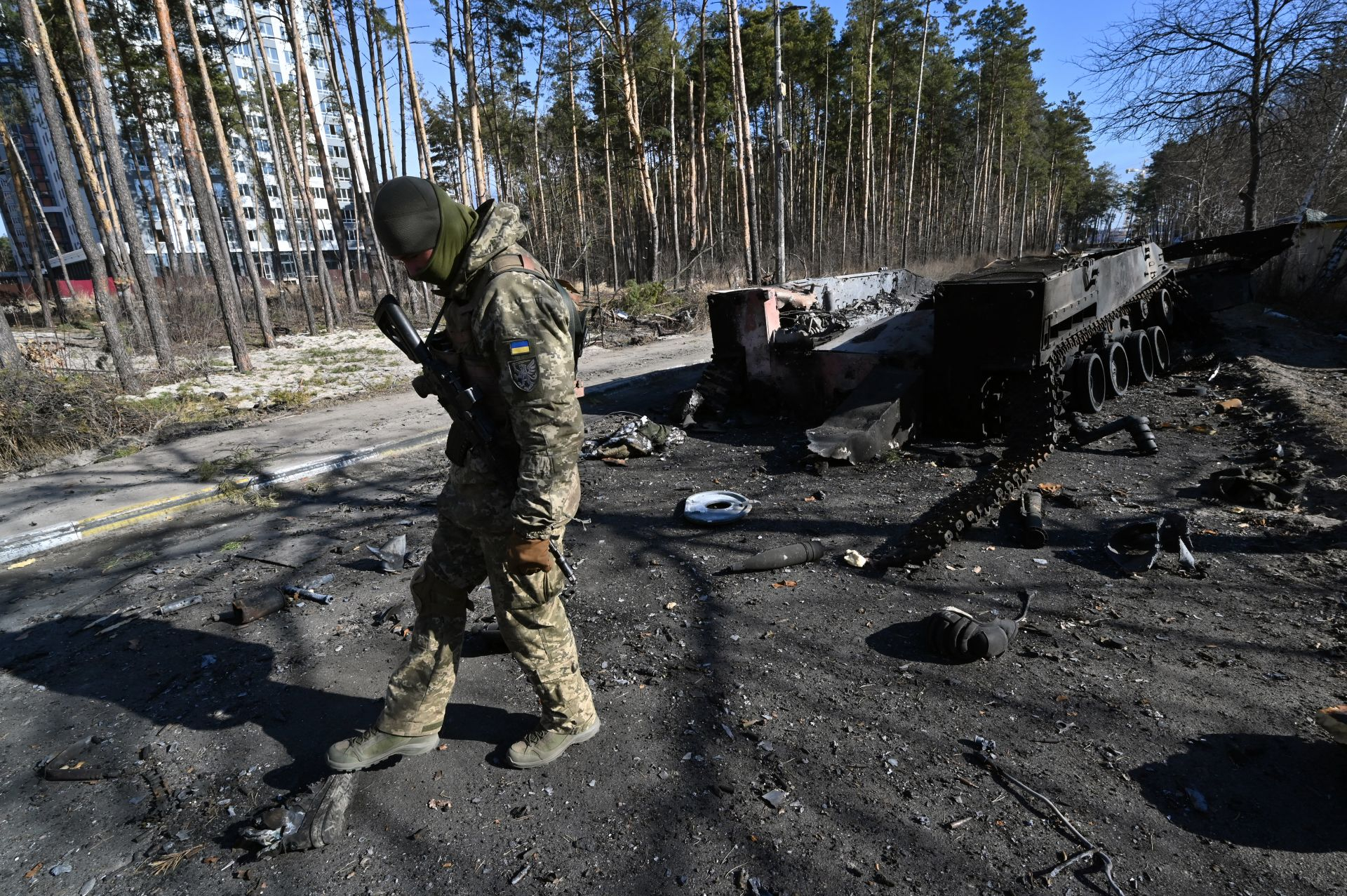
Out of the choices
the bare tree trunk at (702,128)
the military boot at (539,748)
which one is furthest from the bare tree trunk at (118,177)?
the bare tree trunk at (702,128)

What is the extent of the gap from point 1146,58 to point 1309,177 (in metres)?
11.2

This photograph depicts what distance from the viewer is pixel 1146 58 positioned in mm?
14070

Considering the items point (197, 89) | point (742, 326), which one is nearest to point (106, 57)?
point (197, 89)

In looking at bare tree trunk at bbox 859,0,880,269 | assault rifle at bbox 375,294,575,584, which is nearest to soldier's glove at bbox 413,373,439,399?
assault rifle at bbox 375,294,575,584

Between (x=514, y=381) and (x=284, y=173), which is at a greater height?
(x=284, y=173)

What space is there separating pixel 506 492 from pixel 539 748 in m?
0.99

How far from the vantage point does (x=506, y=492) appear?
240 centimetres

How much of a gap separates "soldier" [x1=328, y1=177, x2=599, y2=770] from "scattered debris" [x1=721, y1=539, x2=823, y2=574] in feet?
5.61

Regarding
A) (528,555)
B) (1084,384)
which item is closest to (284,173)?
(1084,384)

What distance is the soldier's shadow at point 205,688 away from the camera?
276 cm

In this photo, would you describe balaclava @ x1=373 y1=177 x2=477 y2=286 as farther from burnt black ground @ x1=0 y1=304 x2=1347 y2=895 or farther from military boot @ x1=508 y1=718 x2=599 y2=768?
burnt black ground @ x1=0 y1=304 x2=1347 y2=895

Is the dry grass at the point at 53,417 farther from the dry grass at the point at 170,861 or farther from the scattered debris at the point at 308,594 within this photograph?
the dry grass at the point at 170,861

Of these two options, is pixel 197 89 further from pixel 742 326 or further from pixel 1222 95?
pixel 1222 95

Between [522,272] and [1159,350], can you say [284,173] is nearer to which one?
[1159,350]
